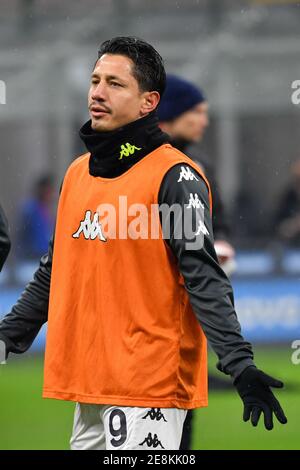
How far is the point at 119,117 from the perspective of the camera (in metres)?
4.68

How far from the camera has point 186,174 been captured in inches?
179

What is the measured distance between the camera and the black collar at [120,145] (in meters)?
4.66

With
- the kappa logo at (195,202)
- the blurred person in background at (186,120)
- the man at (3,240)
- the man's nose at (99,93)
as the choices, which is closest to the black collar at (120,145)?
the man's nose at (99,93)

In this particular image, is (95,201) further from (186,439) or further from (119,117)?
(186,439)

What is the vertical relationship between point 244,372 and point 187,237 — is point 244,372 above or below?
below

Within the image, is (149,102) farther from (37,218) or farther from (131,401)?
(37,218)

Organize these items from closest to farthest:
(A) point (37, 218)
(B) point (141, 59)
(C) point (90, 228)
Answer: (C) point (90, 228) → (B) point (141, 59) → (A) point (37, 218)

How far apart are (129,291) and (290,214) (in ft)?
34.4

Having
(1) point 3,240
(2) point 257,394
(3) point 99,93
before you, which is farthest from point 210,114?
(2) point 257,394

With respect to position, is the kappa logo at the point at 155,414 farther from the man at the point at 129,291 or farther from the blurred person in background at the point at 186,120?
the blurred person in background at the point at 186,120

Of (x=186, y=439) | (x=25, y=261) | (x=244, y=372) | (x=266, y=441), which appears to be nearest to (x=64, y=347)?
(x=244, y=372)

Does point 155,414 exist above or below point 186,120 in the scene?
below

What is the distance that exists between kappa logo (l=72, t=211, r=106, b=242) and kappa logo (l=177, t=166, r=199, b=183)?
355 millimetres

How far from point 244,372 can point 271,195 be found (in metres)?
11.0
